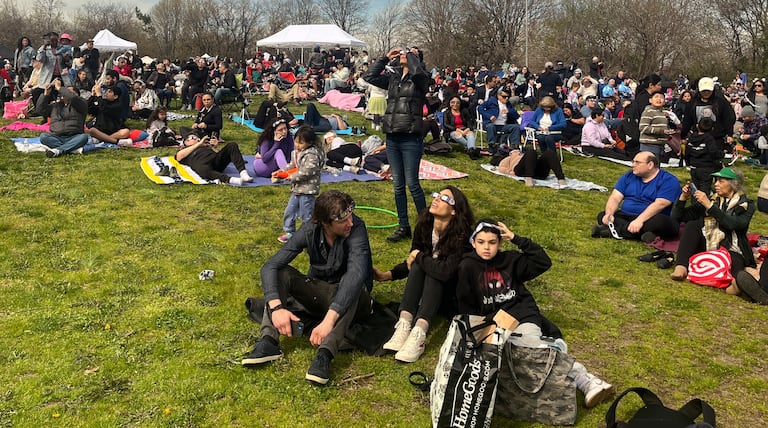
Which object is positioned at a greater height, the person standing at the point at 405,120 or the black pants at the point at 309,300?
the person standing at the point at 405,120

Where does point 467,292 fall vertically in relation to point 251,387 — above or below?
above

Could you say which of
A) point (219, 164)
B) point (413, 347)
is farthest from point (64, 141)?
point (413, 347)

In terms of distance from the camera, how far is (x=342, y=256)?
443 centimetres

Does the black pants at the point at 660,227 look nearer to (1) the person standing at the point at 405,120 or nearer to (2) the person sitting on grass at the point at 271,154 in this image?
(1) the person standing at the point at 405,120

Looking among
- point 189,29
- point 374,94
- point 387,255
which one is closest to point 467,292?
point 387,255

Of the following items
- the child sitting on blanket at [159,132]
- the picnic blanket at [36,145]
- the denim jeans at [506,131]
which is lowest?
the picnic blanket at [36,145]

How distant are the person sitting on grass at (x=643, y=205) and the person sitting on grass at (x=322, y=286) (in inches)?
161

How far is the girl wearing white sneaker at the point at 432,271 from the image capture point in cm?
437

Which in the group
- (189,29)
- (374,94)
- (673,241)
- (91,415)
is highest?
(189,29)

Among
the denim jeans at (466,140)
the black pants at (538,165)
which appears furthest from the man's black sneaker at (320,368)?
the denim jeans at (466,140)

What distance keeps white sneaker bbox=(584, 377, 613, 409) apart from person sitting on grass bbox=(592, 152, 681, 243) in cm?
386

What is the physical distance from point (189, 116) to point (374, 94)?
5.40 meters

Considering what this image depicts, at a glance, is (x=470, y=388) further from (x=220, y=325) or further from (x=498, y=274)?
(x=220, y=325)

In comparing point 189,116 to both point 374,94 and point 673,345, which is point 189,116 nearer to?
point 374,94
